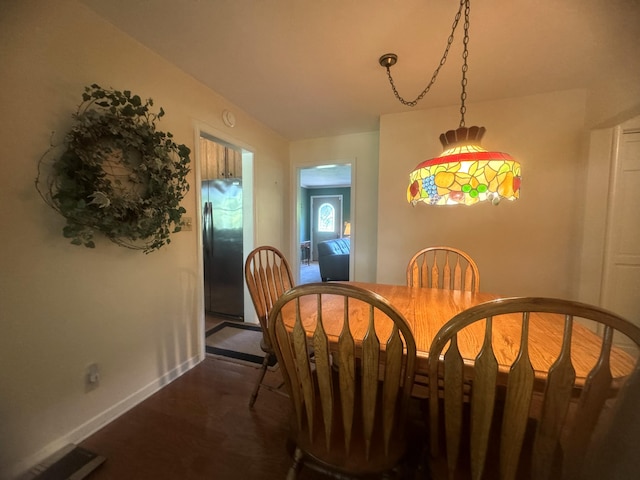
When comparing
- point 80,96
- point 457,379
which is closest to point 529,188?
point 457,379

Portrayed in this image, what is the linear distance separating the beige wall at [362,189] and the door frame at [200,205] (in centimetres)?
110

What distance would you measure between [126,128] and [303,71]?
1.25m

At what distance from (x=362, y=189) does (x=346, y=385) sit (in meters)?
2.58

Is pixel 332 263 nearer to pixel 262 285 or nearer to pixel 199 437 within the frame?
pixel 262 285

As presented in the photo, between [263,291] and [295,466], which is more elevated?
[263,291]

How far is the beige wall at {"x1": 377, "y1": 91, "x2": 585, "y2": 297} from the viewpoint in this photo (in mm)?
2092

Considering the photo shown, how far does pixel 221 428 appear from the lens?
141 cm

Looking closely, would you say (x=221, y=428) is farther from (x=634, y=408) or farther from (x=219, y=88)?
A: (x=219, y=88)

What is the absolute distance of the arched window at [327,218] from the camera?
752 centimetres

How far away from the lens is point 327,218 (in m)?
7.58

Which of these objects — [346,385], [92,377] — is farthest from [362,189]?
[92,377]

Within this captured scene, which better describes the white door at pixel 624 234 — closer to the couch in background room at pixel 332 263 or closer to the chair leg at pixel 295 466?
the chair leg at pixel 295 466

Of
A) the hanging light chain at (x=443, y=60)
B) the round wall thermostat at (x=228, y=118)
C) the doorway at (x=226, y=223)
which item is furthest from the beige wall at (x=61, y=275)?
the hanging light chain at (x=443, y=60)

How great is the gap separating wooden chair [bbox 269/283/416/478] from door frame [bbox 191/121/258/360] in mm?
1448
